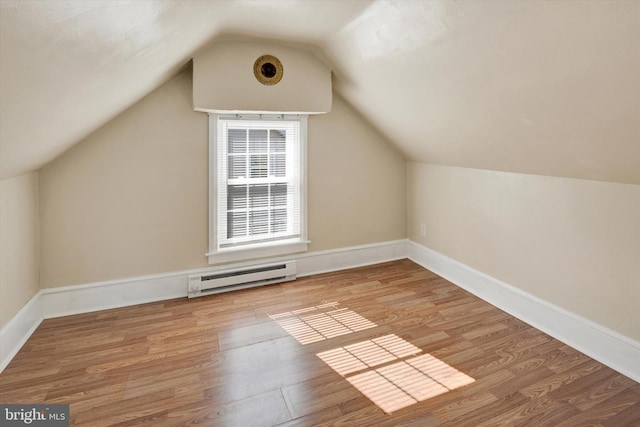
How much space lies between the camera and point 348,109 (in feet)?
12.3

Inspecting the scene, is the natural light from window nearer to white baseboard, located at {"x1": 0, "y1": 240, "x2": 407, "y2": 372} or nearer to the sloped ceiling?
white baseboard, located at {"x1": 0, "y1": 240, "x2": 407, "y2": 372}

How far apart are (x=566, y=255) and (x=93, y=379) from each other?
3.23m

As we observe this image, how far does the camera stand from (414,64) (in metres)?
2.40

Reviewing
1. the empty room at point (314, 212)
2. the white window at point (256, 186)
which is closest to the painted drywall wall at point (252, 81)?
the empty room at point (314, 212)

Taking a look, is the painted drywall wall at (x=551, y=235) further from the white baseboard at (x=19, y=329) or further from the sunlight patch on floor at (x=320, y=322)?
the white baseboard at (x=19, y=329)

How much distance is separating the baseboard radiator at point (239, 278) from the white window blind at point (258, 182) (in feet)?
0.76

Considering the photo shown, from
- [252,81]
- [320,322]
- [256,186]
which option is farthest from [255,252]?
[252,81]

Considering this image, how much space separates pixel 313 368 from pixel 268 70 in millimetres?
2405

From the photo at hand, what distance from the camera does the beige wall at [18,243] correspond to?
7.26ft

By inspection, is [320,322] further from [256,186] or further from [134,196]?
[134,196]

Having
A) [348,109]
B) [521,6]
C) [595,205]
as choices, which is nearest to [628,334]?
[595,205]

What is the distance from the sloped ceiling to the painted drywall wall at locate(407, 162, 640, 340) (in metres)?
0.16

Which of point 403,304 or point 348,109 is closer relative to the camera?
point 403,304

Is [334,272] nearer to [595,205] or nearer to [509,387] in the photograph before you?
[509,387]
